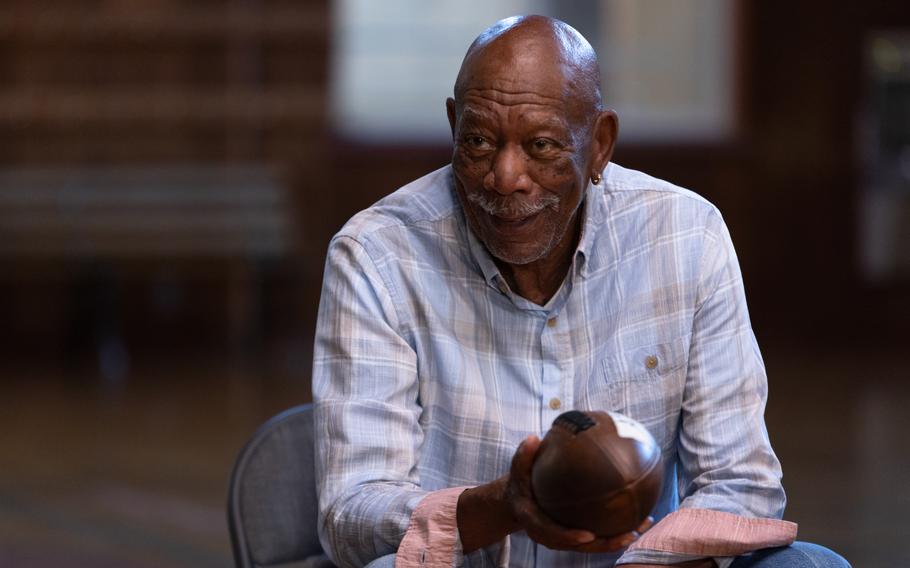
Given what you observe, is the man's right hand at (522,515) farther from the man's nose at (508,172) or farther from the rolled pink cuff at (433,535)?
the man's nose at (508,172)

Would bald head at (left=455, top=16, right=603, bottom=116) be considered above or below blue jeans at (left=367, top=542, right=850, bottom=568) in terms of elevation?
above

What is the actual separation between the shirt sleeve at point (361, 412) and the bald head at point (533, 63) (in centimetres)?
31

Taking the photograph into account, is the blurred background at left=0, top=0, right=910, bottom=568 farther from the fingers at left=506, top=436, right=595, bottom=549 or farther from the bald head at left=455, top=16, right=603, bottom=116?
the fingers at left=506, top=436, right=595, bottom=549

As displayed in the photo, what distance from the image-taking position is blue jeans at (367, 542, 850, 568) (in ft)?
6.00

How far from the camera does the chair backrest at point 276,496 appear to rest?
2.12 m

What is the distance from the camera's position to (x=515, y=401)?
6.48 ft

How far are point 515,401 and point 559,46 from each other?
493 mm

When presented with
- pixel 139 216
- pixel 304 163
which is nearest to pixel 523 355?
pixel 139 216

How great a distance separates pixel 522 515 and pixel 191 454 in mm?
3986

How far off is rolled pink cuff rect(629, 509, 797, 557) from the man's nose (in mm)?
487

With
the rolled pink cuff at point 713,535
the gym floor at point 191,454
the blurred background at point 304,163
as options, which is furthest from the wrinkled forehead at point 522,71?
the blurred background at point 304,163

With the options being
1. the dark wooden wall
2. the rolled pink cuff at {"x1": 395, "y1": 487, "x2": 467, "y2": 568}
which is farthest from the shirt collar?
the dark wooden wall

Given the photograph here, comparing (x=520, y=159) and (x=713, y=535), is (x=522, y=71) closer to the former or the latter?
(x=520, y=159)

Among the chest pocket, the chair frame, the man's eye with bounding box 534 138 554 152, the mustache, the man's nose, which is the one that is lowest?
the chair frame
